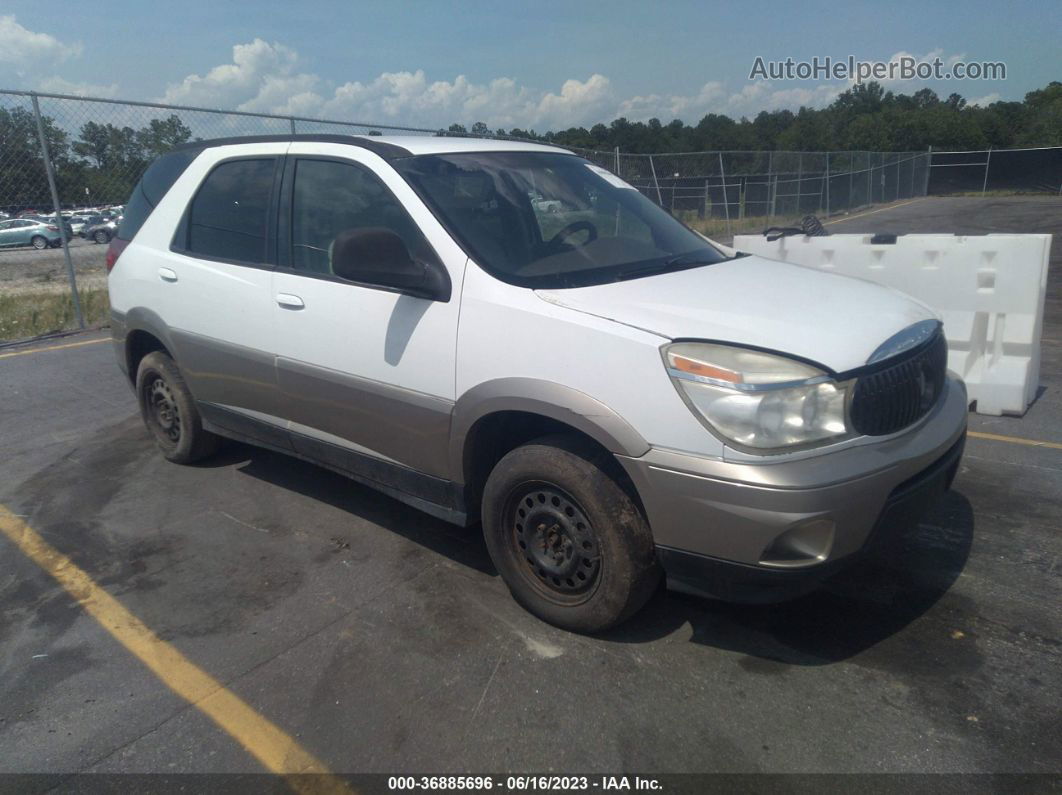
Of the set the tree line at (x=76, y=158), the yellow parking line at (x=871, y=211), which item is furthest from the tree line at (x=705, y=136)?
the yellow parking line at (x=871, y=211)

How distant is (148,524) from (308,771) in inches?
95.6

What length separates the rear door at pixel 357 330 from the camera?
3.49 metres

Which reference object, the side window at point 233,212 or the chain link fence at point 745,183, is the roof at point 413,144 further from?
the chain link fence at point 745,183

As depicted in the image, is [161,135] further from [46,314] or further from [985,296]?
[985,296]

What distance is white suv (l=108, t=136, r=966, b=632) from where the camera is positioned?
2.75m

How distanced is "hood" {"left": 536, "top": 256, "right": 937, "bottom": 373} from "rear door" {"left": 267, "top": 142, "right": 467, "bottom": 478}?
64 cm

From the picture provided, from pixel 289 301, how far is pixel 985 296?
16.0ft

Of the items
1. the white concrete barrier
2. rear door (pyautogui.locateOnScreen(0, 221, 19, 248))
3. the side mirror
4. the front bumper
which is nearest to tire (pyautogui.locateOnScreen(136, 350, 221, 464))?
the side mirror

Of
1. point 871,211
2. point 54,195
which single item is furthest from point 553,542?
point 871,211

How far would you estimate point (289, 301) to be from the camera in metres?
4.05

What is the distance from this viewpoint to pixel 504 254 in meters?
3.50

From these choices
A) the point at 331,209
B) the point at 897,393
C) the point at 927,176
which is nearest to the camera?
the point at 897,393

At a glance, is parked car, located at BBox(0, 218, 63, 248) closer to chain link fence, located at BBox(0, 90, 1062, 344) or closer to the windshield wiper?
chain link fence, located at BBox(0, 90, 1062, 344)

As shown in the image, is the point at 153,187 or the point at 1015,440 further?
the point at 1015,440
